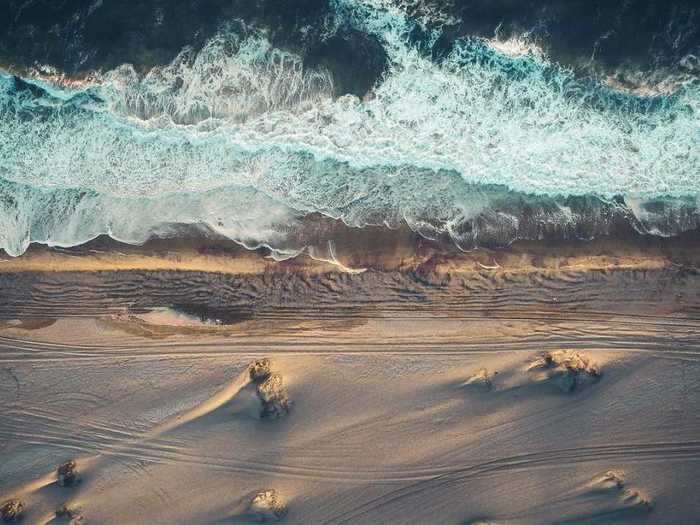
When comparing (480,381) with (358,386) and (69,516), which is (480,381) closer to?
(358,386)

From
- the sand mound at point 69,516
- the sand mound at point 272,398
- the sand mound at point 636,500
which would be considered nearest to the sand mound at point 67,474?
the sand mound at point 69,516

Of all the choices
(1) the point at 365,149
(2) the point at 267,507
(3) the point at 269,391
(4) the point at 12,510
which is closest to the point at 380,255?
(1) the point at 365,149

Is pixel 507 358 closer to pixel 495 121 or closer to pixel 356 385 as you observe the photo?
pixel 356 385

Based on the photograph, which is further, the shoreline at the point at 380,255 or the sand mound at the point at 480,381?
the shoreline at the point at 380,255

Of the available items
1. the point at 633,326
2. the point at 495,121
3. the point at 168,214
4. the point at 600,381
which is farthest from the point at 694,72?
the point at 168,214

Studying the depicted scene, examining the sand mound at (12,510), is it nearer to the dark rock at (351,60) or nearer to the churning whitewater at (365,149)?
the churning whitewater at (365,149)

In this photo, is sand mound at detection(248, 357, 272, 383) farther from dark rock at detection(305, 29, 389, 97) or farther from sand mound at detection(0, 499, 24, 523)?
dark rock at detection(305, 29, 389, 97)
